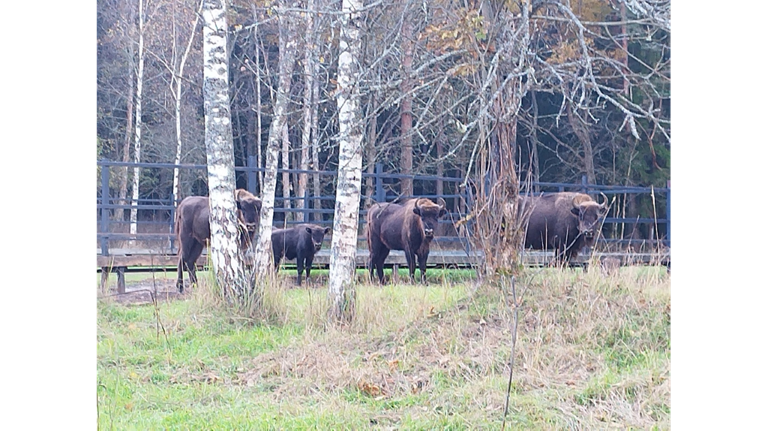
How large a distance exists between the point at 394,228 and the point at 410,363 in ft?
20.3

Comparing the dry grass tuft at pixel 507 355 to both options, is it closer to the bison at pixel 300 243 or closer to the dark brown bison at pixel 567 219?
the dark brown bison at pixel 567 219

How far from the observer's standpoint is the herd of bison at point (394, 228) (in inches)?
398

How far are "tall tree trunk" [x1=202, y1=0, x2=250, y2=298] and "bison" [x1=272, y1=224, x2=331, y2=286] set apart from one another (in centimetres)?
393

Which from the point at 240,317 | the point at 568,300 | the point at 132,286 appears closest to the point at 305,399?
the point at 240,317

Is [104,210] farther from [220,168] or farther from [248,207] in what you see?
[220,168]

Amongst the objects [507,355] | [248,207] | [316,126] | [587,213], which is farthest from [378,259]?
[507,355]

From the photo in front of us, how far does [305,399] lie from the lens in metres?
4.76

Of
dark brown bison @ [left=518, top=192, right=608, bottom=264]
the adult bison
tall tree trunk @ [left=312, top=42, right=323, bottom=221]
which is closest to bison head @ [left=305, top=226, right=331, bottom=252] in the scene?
tall tree trunk @ [left=312, top=42, right=323, bottom=221]

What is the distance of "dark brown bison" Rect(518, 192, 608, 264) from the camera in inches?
410

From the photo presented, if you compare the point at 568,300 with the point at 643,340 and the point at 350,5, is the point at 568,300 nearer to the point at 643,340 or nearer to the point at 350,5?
the point at 643,340

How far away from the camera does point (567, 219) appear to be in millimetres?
10969
